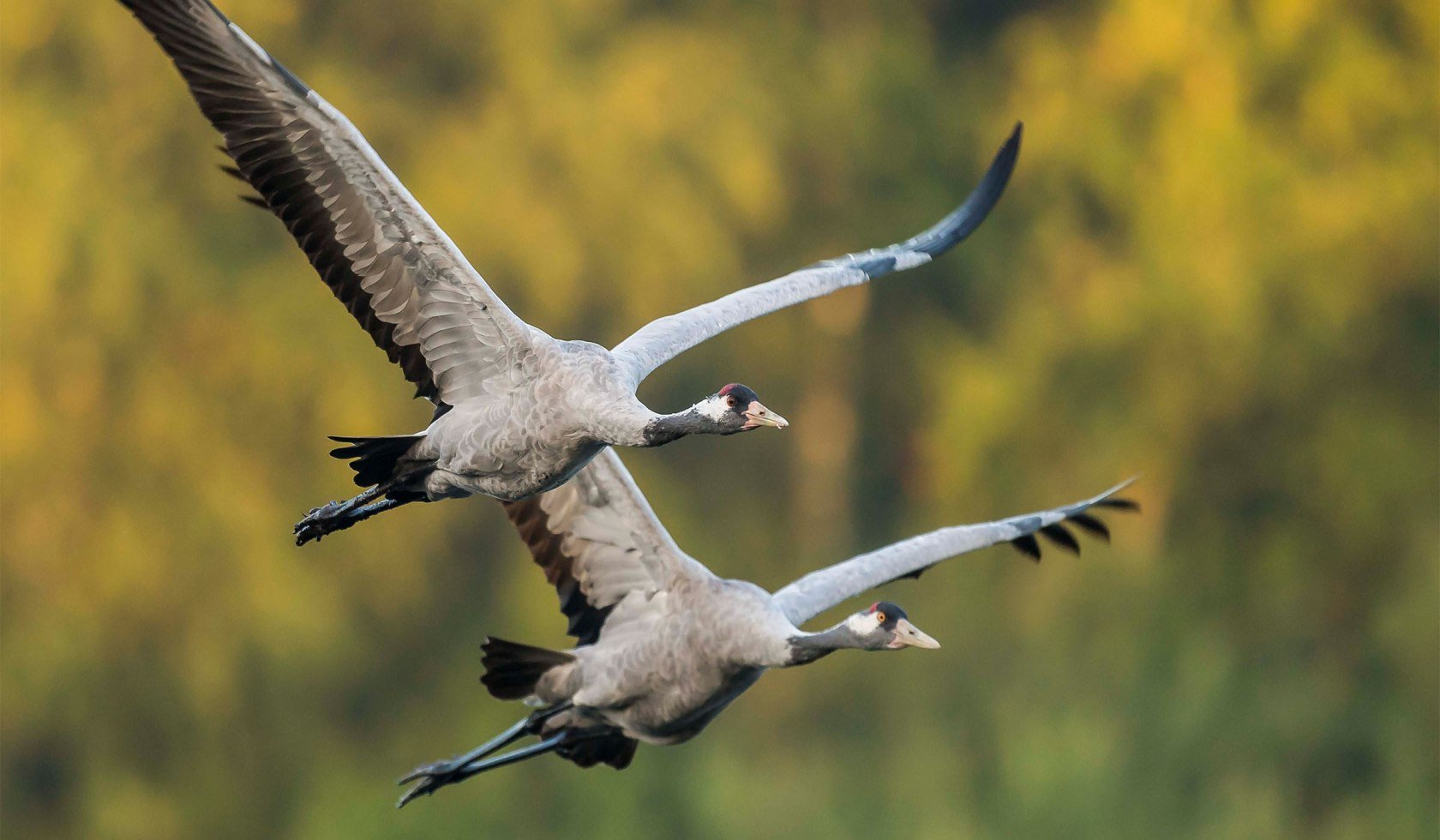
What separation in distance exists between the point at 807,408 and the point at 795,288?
12.6m

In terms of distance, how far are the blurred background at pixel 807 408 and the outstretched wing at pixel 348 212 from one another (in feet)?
35.3

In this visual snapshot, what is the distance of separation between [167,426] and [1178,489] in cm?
1151

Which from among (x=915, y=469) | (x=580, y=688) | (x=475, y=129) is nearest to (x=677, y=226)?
(x=475, y=129)

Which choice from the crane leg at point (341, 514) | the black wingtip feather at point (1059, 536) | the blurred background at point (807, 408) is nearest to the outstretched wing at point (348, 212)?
the crane leg at point (341, 514)

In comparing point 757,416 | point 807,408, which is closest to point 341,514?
point 757,416

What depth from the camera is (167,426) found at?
1906cm

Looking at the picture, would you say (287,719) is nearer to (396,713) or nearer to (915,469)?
(396,713)

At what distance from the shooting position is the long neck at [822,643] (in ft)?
23.9

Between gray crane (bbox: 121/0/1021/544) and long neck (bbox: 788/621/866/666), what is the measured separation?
0.99 m

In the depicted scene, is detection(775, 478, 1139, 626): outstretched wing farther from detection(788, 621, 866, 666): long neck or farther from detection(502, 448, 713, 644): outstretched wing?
detection(788, 621, 866, 666): long neck

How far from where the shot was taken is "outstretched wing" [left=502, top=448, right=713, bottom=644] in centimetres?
830

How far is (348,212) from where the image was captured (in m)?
7.07

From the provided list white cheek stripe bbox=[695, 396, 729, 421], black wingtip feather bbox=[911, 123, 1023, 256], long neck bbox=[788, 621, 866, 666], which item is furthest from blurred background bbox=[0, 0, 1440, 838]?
white cheek stripe bbox=[695, 396, 729, 421]

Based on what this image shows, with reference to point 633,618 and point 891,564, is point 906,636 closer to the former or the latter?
point 891,564
